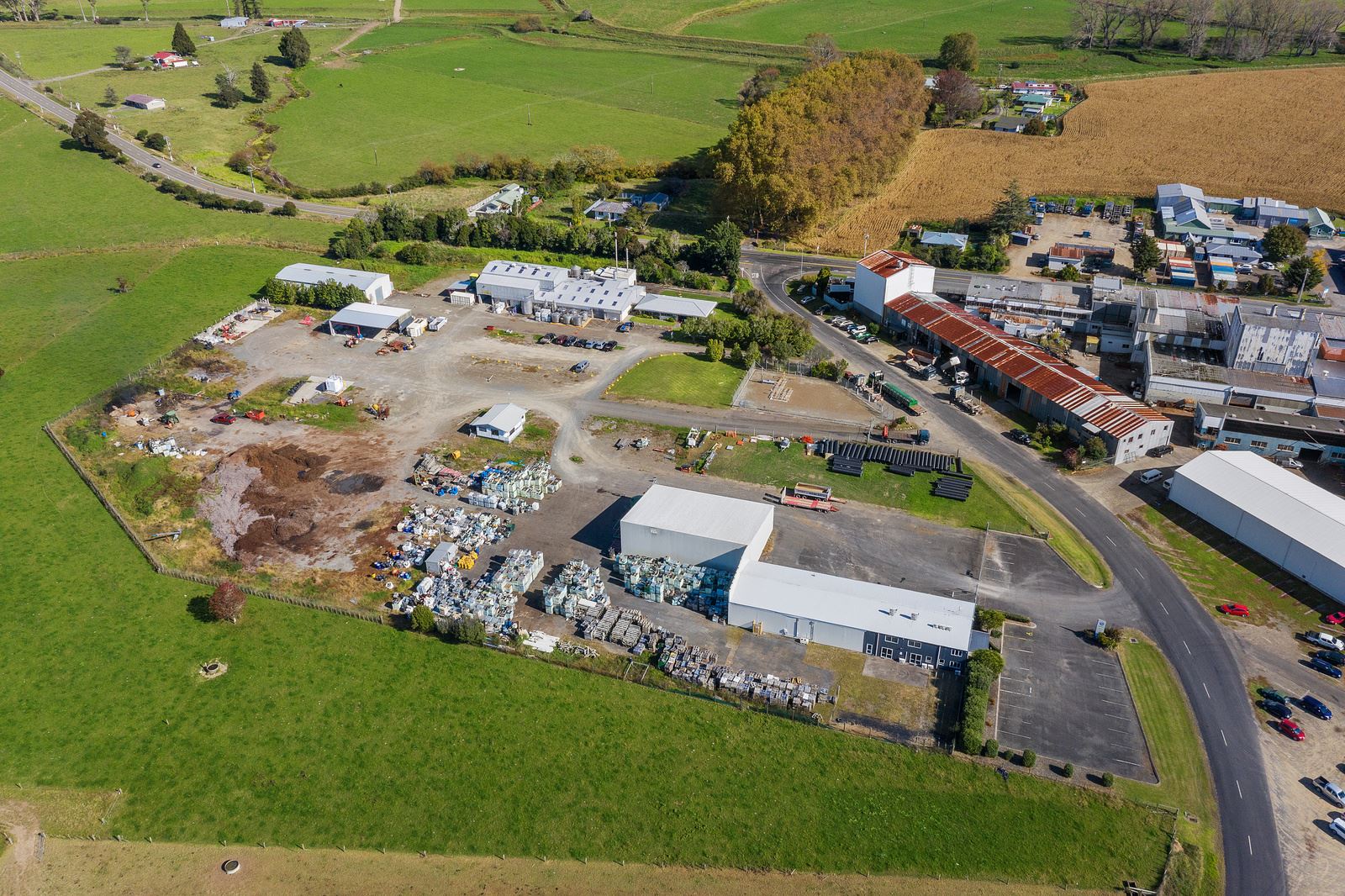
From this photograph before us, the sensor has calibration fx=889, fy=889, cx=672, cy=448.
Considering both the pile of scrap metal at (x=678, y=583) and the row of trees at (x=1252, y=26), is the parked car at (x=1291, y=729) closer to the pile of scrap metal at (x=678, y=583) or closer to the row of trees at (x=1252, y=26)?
the pile of scrap metal at (x=678, y=583)

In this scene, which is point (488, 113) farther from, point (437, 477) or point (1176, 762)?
point (1176, 762)

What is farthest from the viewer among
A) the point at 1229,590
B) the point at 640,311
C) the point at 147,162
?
the point at 147,162

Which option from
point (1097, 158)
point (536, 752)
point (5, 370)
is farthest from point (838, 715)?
point (1097, 158)

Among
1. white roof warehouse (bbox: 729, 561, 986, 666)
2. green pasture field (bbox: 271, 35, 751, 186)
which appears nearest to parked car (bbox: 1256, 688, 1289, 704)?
white roof warehouse (bbox: 729, 561, 986, 666)

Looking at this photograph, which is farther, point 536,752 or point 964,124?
point 964,124

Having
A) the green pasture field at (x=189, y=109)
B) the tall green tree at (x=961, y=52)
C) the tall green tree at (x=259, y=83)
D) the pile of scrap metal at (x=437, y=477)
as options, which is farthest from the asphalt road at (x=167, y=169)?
the tall green tree at (x=961, y=52)

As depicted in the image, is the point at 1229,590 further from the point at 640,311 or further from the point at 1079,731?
the point at 640,311
